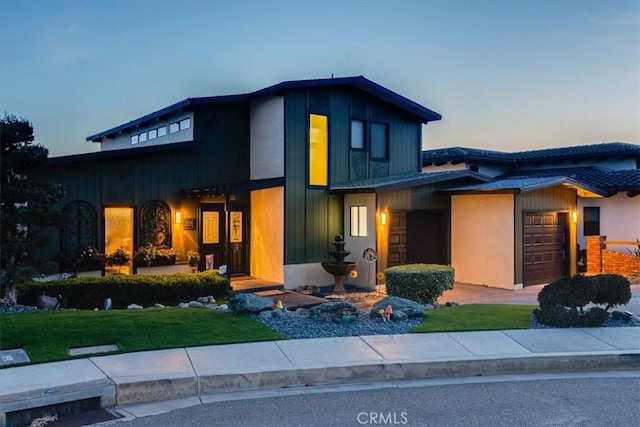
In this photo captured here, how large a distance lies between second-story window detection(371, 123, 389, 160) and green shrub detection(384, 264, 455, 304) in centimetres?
566

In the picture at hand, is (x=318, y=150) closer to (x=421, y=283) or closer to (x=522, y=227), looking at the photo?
(x=421, y=283)

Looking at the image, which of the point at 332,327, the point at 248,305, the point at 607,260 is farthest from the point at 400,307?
the point at 607,260

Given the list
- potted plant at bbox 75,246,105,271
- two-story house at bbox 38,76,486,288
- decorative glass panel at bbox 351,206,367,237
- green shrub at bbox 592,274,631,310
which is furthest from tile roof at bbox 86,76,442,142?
green shrub at bbox 592,274,631,310

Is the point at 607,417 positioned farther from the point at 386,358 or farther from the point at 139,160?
the point at 139,160

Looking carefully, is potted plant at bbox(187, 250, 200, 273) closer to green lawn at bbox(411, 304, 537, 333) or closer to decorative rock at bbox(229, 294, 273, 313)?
decorative rock at bbox(229, 294, 273, 313)

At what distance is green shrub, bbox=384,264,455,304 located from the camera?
11.9 meters

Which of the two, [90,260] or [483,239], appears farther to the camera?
[483,239]

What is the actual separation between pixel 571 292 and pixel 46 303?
9557 mm

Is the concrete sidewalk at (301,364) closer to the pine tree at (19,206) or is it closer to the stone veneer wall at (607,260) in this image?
the pine tree at (19,206)

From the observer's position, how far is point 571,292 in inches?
341

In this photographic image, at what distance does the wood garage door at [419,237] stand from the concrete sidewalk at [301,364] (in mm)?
7431

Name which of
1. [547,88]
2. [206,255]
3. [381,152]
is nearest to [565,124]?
[547,88]

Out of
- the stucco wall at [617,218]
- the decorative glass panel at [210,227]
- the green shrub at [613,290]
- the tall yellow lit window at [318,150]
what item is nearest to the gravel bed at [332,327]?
the green shrub at [613,290]

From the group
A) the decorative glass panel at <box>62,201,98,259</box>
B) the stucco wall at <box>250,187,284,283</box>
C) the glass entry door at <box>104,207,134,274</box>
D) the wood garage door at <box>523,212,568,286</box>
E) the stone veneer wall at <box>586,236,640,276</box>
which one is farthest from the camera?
the stone veneer wall at <box>586,236,640,276</box>
